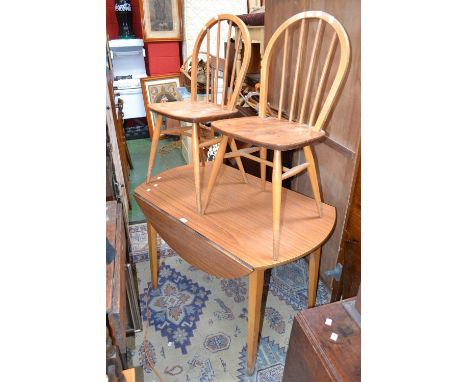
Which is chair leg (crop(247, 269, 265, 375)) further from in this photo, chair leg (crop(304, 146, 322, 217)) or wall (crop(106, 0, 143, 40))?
wall (crop(106, 0, 143, 40))

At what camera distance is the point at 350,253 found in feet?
4.45

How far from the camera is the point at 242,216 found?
145 centimetres

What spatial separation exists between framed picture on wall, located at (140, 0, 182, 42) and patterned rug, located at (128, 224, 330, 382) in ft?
8.88

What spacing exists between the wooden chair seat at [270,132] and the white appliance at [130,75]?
2990mm

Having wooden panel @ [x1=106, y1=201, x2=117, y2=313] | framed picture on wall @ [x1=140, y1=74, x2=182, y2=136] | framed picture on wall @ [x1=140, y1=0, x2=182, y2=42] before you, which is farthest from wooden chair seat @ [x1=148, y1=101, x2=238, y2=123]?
framed picture on wall @ [x1=140, y1=0, x2=182, y2=42]

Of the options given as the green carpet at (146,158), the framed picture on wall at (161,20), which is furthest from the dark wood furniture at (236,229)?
the framed picture on wall at (161,20)

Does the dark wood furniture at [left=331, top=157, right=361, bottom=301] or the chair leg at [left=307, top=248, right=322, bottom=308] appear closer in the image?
the dark wood furniture at [left=331, top=157, right=361, bottom=301]

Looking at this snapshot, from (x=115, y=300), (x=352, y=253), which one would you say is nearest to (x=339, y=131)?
(x=352, y=253)

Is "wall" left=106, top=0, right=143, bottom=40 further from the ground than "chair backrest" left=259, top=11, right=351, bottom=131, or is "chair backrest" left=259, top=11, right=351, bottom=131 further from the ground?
"wall" left=106, top=0, right=143, bottom=40

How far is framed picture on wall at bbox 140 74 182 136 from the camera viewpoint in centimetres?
391

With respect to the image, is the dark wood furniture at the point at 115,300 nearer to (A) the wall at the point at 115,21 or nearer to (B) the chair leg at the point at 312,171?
(B) the chair leg at the point at 312,171
